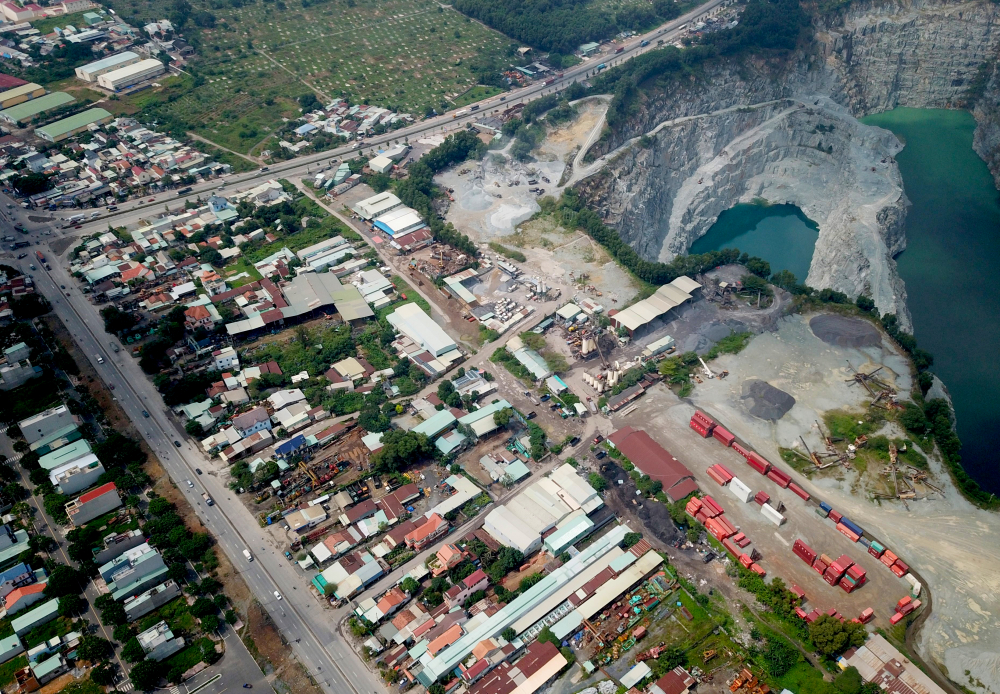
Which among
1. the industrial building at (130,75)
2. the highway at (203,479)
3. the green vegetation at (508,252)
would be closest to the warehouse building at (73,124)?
the industrial building at (130,75)

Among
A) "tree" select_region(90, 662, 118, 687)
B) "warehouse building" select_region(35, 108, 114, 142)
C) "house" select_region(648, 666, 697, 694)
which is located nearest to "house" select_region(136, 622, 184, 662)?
"tree" select_region(90, 662, 118, 687)

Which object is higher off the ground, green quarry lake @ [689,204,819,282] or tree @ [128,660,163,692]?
green quarry lake @ [689,204,819,282]

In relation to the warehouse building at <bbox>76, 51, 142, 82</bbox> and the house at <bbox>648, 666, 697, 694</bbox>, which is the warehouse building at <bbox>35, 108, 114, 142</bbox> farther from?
the house at <bbox>648, 666, 697, 694</bbox>

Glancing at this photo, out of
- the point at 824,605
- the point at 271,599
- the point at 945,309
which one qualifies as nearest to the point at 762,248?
the point at 945,309

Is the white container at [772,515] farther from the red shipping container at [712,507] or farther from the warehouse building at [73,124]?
the warehouse building at [73,124]

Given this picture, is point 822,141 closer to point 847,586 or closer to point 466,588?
point 847,586

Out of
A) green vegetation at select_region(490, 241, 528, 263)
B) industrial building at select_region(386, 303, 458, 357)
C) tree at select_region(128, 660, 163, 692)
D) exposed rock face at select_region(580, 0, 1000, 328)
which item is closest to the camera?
tree at select_region(128, 660, 163, 692)
